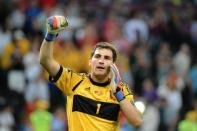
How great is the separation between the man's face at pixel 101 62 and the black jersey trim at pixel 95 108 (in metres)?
0.29

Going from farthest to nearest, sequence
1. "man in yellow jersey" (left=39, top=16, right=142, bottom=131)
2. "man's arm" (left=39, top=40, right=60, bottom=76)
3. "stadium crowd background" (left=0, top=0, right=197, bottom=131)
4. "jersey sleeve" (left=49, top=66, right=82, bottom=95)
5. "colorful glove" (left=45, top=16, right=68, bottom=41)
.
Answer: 1. "stadium crowd background" (left=0, top=0, right=197, bottom=131)
2. "jersey sleeve" (left=49, top=66, right=82, bottom=95)
3. "man in yellow jersey" (left=39, top=16, right=142, bottom=131)
4. "man's arm" (left=39, top=40, right=60, bottom=76)
5. "colorful glove" (left=45, top=16, right=68, bottom=41)

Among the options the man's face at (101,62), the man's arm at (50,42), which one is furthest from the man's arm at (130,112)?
the man's arm at (50,42)

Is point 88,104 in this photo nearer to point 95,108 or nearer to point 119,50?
point 95,108

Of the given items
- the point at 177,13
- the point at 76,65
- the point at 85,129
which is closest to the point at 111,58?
the point at 85,129

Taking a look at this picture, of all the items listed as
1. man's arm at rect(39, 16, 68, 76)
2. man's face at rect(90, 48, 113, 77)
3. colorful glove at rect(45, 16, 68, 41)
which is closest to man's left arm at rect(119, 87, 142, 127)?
man's face at rect(90, 48, 113, 77)

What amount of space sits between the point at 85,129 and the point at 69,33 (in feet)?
34.3

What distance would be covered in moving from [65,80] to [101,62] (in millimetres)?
419

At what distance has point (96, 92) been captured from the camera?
8.20 m

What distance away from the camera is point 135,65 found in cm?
1788

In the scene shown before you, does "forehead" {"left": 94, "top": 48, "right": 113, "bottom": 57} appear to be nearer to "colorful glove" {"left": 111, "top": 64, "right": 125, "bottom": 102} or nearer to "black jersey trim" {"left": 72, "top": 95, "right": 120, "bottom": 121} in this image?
"colorful glove" {"left": 111, "top": 64, "right": 125, "bottom": 102}

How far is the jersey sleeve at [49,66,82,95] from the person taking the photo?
8094 mm

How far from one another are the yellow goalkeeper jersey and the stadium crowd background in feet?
21.7

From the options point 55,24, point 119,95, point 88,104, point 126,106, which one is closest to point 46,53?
point 55,24

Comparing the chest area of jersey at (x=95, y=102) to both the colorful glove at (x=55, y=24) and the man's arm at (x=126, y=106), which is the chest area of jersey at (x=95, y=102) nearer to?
the man's arm at (x=126, y=106)
